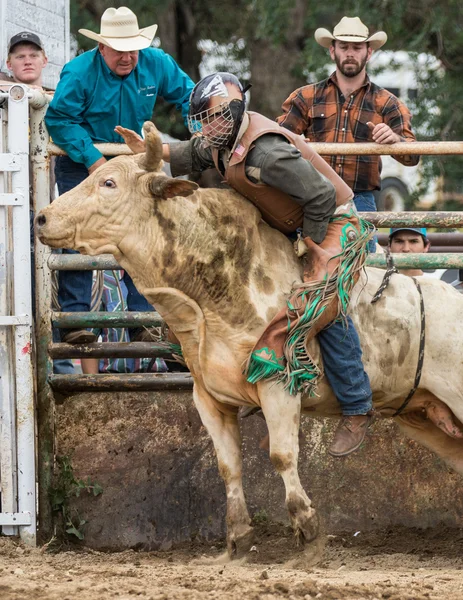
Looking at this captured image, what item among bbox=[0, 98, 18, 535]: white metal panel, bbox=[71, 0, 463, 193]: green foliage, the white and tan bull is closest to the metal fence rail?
bbox=[0, 98, 18, 535]: white metal panel

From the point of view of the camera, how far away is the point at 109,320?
255 inches

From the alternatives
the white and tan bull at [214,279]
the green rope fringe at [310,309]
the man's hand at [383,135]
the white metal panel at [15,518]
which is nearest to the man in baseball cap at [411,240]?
the man's hand at [383,135]

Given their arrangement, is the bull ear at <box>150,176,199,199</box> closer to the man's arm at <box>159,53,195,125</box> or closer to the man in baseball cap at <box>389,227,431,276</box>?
the man's arm at <box>159,53,195,125</box>

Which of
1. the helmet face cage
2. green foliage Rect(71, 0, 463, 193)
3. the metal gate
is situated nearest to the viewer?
the helmet face cage

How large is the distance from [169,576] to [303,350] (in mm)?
1208

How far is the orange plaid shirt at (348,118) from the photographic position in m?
7.08

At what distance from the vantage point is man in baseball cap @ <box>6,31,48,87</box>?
7.61m

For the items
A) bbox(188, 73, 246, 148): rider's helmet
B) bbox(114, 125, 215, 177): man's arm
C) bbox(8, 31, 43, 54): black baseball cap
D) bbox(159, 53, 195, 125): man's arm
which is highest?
bbox(8, 31, 43, 54): black baseball cap

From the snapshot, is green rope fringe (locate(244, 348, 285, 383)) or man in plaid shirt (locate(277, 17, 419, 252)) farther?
man in plaid shirt (locate(277, 17, 419, 252))

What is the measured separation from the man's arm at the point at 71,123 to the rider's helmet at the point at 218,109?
112cm

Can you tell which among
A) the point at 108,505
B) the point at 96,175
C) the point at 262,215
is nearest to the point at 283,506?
the point at 108,505

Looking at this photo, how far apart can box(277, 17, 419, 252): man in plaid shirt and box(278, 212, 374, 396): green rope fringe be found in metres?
1.66

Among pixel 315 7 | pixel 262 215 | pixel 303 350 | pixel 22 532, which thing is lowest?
pixel 22 532

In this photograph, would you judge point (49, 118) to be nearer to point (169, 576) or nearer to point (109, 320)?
point (109, 320)
